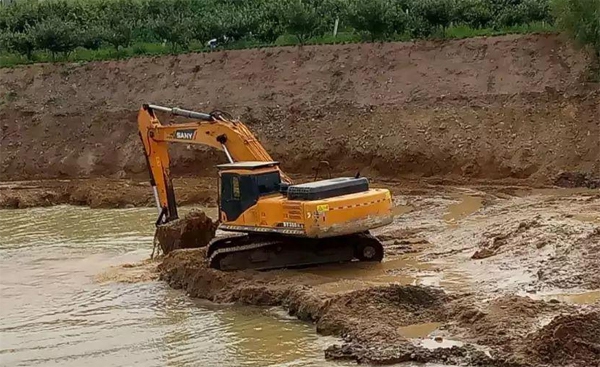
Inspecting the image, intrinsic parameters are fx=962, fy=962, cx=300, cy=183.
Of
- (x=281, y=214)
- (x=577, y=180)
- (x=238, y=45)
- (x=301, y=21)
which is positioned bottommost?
(x=577, y=180)

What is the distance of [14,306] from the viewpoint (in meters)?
13.8

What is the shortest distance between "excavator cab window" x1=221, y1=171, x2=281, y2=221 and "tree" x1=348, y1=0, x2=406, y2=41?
14.6 meters

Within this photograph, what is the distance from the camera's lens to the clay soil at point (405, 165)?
1098 centimetres

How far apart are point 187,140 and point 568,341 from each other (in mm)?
7705

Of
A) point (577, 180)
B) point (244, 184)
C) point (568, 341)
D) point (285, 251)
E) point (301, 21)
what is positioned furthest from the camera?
point (301, 21)

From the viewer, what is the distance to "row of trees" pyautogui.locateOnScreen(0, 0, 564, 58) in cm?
2772

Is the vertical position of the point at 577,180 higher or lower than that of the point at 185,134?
lower

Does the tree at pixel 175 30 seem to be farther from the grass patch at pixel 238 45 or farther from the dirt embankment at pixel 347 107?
the dirt embankment at pixel 347 107

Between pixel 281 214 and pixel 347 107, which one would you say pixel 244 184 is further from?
pixel 347 107

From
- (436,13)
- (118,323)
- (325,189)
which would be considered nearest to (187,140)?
(325,189)

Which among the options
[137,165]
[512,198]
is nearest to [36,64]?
[137,165]

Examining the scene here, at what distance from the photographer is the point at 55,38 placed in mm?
32156

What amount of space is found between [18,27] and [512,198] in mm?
24002

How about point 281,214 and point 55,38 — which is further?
point 55,38
